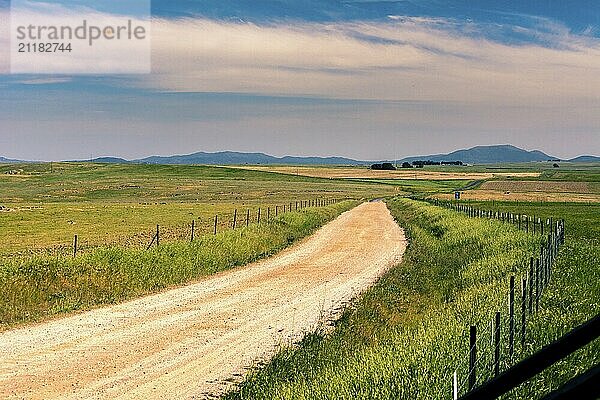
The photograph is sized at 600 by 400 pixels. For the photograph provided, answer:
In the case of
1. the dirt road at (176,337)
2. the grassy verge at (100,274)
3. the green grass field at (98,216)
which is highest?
the grassy verge at (100,274)

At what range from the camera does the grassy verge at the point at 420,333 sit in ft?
30.6

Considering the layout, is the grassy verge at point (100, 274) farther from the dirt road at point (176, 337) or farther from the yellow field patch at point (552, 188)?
the yellow field patch at point (552, 188)

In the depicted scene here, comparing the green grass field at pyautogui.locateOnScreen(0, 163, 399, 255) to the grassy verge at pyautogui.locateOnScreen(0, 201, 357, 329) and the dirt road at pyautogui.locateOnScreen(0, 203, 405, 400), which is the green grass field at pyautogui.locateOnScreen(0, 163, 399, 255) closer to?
the grassy verge at pyautogui.locateOnScreen(0, 201, 357, 329)

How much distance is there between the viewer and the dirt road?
1254cm

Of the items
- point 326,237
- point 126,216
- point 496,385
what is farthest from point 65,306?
point 126,216

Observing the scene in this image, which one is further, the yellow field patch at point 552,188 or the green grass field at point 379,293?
the yellow field patch at point 552,188

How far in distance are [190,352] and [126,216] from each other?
173ft

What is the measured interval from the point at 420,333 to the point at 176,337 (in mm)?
6492

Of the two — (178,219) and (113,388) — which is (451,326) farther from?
(178,219)

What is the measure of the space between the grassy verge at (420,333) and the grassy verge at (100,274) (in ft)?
24.6

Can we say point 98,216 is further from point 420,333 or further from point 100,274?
point 420,333

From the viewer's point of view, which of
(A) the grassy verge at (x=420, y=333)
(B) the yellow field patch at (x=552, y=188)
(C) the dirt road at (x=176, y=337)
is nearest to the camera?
(A) the grassy verge at (x=420, y=333)

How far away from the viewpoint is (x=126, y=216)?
214 feet

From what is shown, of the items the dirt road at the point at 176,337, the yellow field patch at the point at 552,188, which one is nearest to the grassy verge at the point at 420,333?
the dirt road at the point at 176,337
